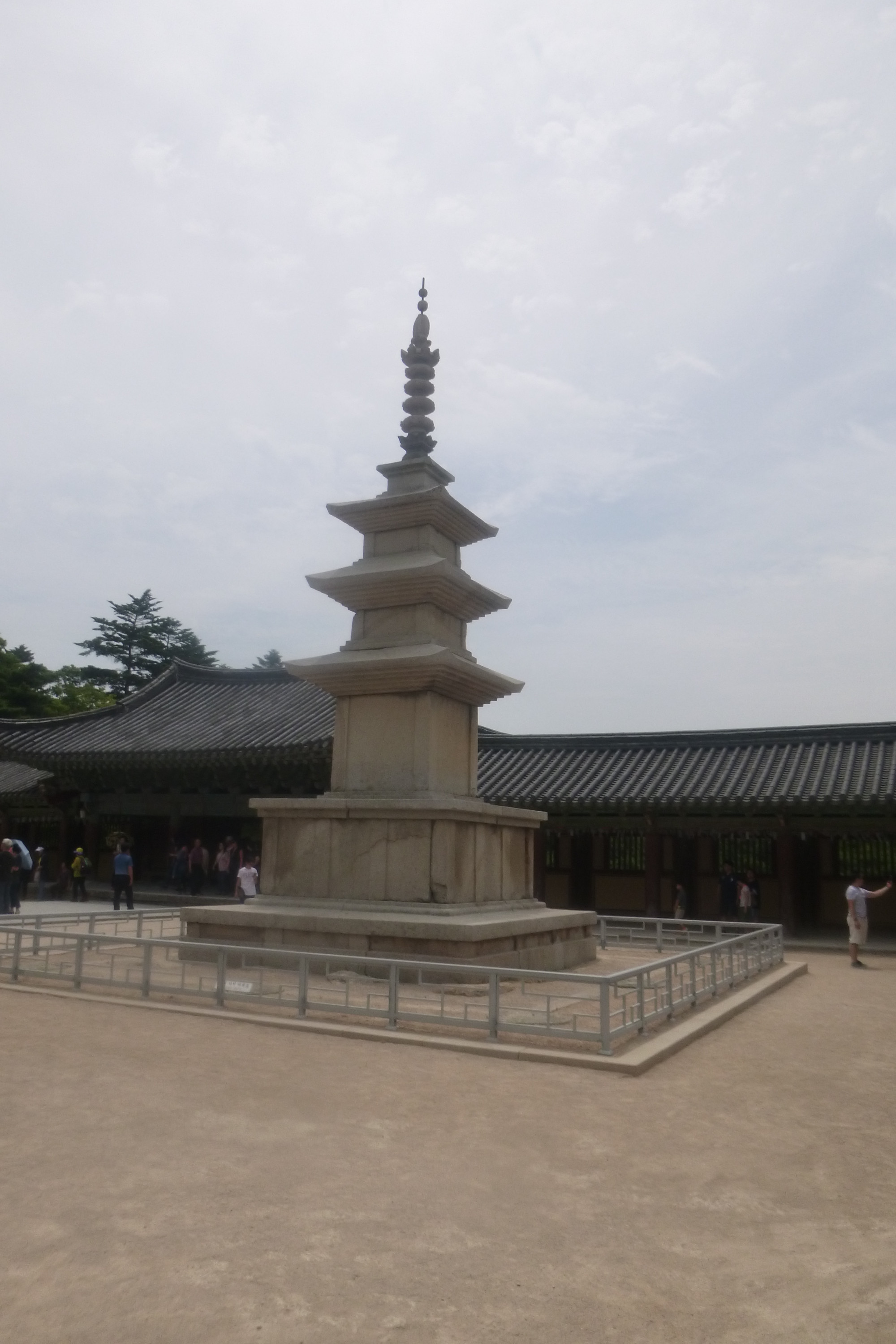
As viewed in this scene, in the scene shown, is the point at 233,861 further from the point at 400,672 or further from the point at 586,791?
the point at 400,672

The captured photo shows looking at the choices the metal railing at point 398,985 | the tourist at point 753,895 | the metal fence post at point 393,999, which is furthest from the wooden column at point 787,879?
the metal fence post at point 393,999

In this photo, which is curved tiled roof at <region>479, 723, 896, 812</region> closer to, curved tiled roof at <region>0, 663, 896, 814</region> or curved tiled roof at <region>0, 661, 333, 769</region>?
curved tiled roof at <region>0, 663, 896, 814</region>

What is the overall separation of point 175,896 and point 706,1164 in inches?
868

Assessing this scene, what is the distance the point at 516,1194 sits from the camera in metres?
5.25

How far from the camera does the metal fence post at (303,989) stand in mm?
9594

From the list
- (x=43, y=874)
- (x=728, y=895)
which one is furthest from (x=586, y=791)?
(x=43, y=874)

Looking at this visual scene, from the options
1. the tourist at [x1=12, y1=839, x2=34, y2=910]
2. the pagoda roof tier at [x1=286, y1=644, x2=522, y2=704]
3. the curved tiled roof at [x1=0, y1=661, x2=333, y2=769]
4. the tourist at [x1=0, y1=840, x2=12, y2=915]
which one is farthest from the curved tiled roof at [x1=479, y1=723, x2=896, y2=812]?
the tourist at [x1=0, y1=840, x2=12, y2=915]

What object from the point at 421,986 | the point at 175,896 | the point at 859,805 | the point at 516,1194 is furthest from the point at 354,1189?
the point at 175,896

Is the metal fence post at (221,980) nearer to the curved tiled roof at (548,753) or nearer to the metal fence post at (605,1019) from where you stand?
the metal fence post at (605,1019)

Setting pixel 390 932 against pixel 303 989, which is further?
pixel 390 932

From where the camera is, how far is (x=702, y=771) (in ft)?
79.4

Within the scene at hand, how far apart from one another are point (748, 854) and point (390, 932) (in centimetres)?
1432

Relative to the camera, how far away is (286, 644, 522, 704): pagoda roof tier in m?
13.4

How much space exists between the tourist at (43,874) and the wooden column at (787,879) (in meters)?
19.2
